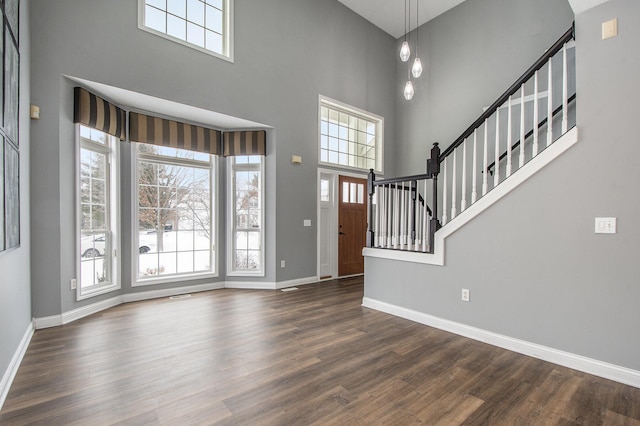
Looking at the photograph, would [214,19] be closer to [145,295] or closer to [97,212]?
[97,212]

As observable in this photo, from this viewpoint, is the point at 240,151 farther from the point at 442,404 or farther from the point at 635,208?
the point at 635,208

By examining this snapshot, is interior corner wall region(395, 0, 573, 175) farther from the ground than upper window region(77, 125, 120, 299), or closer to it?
farther from the ground

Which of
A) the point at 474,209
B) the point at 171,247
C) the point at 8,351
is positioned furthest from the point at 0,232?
the point at 474,209

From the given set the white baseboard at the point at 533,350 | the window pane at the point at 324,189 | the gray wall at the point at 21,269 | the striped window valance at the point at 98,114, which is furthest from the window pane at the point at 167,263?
the white baseboard at the point at 533,350

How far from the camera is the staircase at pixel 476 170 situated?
2.66 m

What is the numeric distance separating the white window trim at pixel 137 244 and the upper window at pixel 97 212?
0.23 meters

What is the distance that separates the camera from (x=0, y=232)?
2043 millimetres

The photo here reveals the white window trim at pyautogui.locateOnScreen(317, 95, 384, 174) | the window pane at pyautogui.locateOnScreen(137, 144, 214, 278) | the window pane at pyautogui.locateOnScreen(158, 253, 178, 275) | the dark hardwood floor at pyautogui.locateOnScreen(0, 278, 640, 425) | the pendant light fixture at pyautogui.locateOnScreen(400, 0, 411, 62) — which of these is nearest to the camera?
the dark hardwood floor at pyautogui.locateOnScreen(0, 278, 640, 425)

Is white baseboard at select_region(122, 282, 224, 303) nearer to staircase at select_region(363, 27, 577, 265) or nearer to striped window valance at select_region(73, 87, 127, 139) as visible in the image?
striped window valance at select_region(73, 87, 127, 139)

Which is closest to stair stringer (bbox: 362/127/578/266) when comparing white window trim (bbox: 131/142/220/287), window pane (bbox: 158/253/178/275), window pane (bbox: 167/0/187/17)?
white window trim (bbox: 131/142/220/287)

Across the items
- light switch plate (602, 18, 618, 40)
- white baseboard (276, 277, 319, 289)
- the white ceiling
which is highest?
the white ceiling

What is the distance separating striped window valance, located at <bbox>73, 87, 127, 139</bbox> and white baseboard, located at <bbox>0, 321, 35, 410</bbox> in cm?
233

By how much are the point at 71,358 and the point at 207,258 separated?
258 cm

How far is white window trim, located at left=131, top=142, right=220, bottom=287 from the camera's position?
14.4 feet
